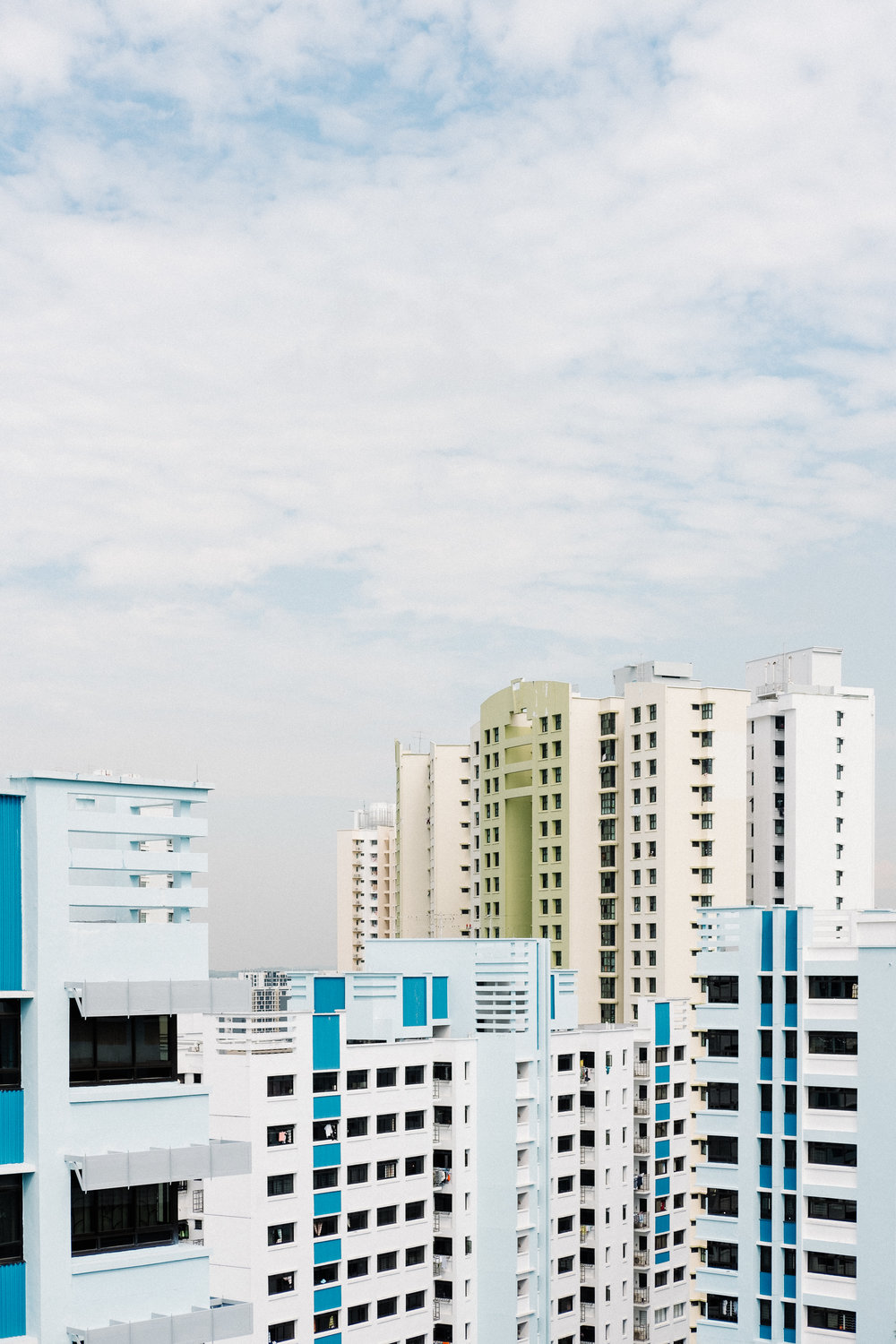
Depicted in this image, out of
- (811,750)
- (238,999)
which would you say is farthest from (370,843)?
(238,999)

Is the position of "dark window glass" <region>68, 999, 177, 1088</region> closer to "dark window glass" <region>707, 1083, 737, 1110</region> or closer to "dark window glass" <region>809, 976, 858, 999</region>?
"dark window glass" <region>809, 976, 858, 999</region>

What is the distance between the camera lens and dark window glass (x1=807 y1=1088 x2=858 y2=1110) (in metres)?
45.9

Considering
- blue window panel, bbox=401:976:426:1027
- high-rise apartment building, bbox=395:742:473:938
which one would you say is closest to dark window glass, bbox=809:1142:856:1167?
blue window panel, bbox=401:976:426:1027

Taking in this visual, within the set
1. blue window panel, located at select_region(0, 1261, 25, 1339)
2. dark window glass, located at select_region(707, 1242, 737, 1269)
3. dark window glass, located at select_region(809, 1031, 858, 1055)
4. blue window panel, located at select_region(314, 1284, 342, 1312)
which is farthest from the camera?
blue window panel, located at select_region(314, 1284, 342, 1312)

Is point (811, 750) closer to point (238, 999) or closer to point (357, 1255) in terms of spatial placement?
point (357, 1255)

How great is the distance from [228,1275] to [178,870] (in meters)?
27.7

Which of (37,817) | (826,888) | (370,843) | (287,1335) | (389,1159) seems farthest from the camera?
(370,843)

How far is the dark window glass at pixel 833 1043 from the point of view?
46.2 m

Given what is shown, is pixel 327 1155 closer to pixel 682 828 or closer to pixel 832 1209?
pixel 832 1209

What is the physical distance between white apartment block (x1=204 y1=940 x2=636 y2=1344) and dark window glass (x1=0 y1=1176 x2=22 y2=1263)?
2538cm

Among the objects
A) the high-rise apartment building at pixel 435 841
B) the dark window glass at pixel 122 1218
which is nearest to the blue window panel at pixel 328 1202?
the dark window glass at pixel 122 1218

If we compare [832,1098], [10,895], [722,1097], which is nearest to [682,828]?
[722,1097]

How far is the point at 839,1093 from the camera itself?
46.1 m

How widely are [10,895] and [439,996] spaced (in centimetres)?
3900
